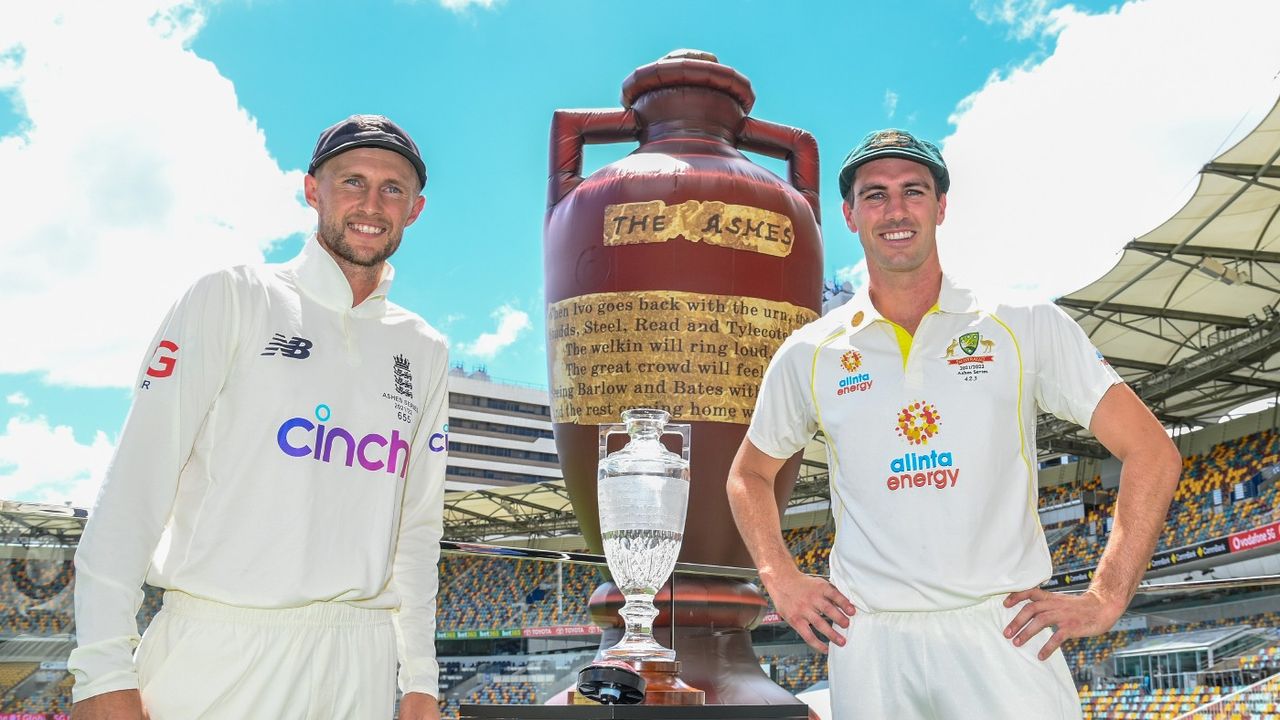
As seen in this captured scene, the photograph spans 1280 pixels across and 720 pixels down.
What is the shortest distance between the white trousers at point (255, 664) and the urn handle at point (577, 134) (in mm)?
3715

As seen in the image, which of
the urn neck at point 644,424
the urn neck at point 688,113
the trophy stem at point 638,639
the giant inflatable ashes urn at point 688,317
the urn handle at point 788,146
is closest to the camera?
the trophy stem at point 638,639

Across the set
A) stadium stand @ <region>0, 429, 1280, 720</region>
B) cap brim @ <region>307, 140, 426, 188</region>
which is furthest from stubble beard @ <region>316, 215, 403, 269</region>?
stadium stand @ <region>0, 429, 1280, 720</region>

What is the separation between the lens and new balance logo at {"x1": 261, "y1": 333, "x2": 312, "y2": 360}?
221cm

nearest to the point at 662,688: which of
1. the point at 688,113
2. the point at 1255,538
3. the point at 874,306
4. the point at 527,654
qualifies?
the point at 874,306

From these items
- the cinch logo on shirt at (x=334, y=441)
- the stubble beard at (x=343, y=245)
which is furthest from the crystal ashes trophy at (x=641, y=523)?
the stubble beard at (x=343, y=245)

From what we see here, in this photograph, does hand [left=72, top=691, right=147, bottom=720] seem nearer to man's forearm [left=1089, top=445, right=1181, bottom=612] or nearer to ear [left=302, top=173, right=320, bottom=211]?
ear [left=302, top=173, right=320, bottom=211]

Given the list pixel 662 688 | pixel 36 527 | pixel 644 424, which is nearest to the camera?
pixel 662 688

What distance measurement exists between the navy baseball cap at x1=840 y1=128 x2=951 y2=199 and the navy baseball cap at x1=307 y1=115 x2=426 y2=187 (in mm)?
1034

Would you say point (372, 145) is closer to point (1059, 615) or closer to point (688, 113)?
point (1059, 615)

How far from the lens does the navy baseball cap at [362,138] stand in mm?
2383

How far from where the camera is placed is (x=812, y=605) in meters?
2.45

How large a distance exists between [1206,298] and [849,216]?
1781cm

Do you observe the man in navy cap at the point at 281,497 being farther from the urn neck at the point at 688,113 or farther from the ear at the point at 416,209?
the urn neck at the point at 688,113

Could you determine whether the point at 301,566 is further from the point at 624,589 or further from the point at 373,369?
the point at 624,589
